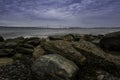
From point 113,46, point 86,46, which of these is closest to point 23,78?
point 86,46

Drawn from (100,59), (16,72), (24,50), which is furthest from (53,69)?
(24,50)

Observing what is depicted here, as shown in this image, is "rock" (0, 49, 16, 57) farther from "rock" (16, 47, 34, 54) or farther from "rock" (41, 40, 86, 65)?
"rock" (41, 40, 86, 65)

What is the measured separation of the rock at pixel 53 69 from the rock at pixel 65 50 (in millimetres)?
878

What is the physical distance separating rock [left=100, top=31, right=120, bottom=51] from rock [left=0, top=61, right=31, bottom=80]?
391cm

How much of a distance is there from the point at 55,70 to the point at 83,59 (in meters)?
1.74

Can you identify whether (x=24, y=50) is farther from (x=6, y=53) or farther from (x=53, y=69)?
(x=53, y=69)

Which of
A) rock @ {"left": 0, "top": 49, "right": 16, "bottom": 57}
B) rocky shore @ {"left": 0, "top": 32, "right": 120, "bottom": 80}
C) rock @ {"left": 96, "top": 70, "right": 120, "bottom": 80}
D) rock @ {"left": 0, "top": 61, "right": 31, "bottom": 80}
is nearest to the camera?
rocky shore @ {"left": 0, "top": 32, "right": 120, "bottom": 80}

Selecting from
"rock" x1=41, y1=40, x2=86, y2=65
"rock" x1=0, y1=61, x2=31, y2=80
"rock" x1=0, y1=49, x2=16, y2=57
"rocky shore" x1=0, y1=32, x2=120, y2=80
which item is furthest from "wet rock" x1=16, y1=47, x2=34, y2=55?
"rock" x1=0, y1=61, x2=31, y2=80

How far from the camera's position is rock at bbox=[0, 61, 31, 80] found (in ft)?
21.1

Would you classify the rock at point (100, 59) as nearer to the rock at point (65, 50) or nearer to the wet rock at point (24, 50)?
the rock at point (65, 50)

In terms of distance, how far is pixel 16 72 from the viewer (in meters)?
6.89

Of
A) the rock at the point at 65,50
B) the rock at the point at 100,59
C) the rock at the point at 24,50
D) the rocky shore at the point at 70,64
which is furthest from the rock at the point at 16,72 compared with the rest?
the rock at the point at 24,50

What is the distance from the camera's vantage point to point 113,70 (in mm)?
6672

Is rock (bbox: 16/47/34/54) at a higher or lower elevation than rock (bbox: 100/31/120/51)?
lower
